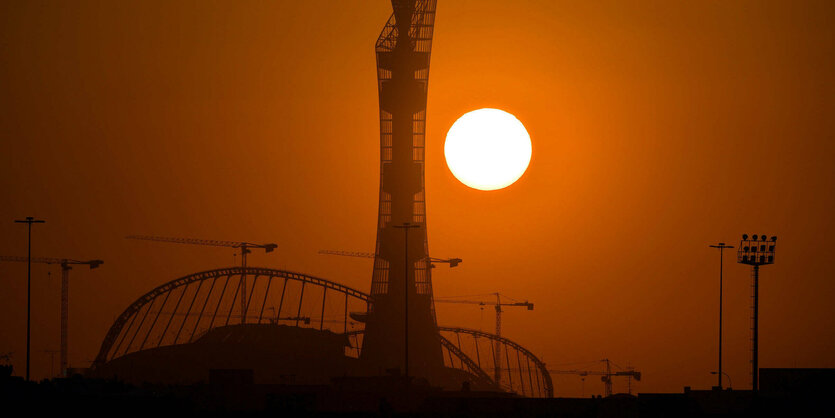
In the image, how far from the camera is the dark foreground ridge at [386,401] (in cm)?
7900

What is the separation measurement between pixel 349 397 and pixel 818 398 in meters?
26.5

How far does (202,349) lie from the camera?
162625 mm

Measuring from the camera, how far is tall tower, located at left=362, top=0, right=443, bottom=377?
159m

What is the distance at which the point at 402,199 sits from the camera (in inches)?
6289

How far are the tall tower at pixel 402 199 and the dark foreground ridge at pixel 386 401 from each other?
194 feet

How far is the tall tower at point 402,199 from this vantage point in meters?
159

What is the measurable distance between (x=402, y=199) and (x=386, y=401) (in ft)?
243

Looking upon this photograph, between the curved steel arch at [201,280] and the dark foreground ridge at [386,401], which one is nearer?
the dark foreground ridge at [386,401]

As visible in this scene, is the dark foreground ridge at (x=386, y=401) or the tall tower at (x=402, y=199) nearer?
the dark foreground ridge at (x=386, y=401)

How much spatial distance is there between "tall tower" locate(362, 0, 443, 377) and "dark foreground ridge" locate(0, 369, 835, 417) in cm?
5923

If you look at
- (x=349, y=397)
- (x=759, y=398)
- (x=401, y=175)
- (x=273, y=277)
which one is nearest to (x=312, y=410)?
(x=349, y=397)

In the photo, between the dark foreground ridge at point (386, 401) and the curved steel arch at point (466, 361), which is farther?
the curved steel arch at point (466, 361)

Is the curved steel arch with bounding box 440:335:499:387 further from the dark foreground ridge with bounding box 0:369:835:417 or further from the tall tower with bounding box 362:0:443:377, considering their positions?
the dark foreground ridge with bounding box 0:369:835:417

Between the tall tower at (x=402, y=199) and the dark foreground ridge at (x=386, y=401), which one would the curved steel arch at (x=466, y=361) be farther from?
the dark foreground ridge at (x=386, y=401)
